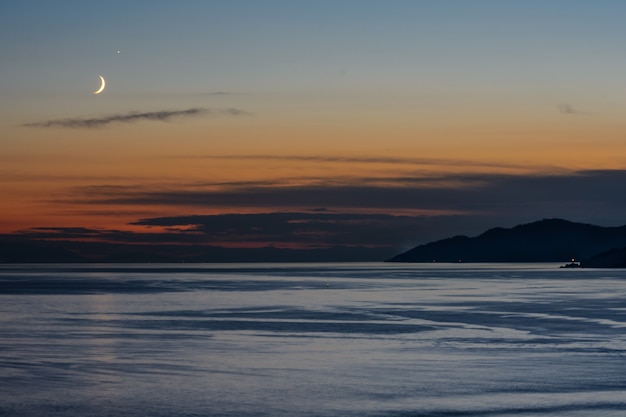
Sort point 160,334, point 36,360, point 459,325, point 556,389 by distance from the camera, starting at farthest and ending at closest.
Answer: point 459,325, point 160,334, point 36,360, point 556,389

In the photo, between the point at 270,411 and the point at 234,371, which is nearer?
the point at 270,411

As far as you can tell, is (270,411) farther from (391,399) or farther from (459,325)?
(459,325)

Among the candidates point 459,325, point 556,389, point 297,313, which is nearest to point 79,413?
point 556,389

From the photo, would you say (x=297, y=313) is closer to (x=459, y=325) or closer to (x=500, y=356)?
(x=459, y=325)

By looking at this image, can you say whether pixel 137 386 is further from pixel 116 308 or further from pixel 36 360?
pixel 116 308

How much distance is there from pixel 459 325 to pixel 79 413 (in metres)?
28.1

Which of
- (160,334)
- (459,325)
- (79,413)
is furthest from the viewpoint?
(459,325)

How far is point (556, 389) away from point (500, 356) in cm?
761

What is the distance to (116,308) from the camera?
63188 mm

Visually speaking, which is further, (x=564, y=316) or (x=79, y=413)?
(x=564, y=316)


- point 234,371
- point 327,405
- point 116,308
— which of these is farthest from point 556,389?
point 116,308

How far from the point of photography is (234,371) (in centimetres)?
2945

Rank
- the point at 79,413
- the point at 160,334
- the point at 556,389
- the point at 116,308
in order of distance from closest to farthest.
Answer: the point at 79,413
the point at 556,389
the point at 160,334
the point at 116,308

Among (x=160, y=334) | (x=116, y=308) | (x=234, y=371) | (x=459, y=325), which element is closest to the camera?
(x=234, y=371)
